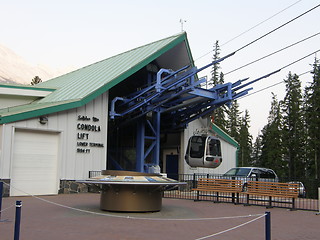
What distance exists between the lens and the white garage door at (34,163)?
1750 centimetres

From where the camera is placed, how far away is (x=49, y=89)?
80.6ft

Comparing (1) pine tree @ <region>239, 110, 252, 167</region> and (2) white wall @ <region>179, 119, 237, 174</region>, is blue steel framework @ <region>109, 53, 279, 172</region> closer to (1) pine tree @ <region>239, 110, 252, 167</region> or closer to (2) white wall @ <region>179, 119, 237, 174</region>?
(2) white wall @ <region>179, 119, 237, 174</region>

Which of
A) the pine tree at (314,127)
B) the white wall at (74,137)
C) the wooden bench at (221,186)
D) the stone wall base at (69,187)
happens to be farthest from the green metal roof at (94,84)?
the pine tree at (314,127)

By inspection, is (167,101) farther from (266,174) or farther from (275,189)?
(275,189)

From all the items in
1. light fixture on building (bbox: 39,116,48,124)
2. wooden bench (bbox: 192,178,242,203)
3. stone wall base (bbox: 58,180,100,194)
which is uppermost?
light fixture on building (bbox: 39,116,48,124)

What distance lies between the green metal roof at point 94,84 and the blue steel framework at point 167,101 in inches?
56.2

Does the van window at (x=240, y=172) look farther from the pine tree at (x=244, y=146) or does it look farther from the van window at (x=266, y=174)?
the pine tree at (x=244, y=146)

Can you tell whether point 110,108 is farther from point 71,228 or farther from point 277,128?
point 277,128

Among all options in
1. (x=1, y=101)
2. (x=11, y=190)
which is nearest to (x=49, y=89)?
(x=1, y=101)

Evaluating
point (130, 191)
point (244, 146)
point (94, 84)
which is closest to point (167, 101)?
point (94, 84)

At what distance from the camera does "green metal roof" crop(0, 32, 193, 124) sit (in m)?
18.0

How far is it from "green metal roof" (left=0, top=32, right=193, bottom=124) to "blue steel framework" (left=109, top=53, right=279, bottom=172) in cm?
143

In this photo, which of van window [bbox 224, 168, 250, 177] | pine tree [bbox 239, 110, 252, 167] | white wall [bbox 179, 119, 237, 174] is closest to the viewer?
van window [bbox 224, 168, 250, 177]

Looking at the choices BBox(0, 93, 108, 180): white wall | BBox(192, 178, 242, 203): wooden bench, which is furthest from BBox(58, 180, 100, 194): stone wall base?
BBox(192, 178, 242, 203): wooden bench
